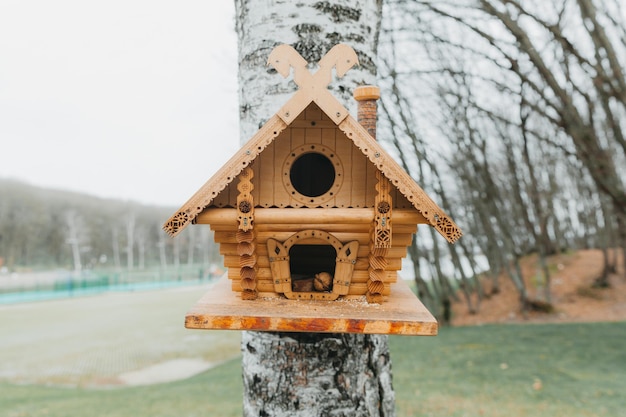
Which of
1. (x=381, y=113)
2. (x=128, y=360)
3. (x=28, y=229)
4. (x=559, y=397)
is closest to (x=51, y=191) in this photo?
(x=28, y=229)

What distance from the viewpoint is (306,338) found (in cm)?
222

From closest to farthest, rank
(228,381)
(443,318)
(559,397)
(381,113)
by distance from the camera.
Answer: (559,397)
(228,381)
(381,113)
(443,318)

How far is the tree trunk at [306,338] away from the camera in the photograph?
2.22m

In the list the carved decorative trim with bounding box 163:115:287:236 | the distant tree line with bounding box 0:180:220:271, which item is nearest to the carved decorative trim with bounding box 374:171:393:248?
the carved decorative trim with bounding box 163:115:287:236

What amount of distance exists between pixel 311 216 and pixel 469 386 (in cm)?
729

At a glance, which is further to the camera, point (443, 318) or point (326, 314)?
point (443, 318)

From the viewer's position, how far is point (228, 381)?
32.5ft

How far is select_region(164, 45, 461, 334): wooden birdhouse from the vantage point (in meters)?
1.96

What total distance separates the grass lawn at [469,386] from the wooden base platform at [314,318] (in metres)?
5.52

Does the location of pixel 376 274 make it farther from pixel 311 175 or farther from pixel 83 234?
pixel 83 234

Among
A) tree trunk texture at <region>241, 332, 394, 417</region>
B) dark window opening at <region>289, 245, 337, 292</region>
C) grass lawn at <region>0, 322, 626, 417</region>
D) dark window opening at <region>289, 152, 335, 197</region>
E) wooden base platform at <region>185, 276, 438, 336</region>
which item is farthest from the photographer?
grass lawn at <region>0, 322, 626, 417</region>

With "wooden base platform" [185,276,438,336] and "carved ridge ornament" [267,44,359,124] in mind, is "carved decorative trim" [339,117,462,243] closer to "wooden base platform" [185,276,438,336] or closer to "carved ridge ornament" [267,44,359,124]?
"carved ridge ornament" [267,44,359,124]

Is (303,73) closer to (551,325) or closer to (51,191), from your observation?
(551,325)

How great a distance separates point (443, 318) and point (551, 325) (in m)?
3.32
